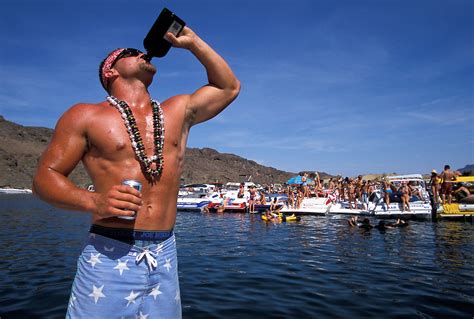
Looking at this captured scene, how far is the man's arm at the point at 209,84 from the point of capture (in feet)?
7.99

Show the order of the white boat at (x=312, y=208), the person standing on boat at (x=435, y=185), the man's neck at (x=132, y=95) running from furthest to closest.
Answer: the white boat at (x=312, y=208)
the person standing on boat at (x=435, y=185)
the man's neck at (x=132, y=95)

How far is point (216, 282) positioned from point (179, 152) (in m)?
6.14

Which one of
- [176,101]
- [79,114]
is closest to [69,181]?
[79,114]

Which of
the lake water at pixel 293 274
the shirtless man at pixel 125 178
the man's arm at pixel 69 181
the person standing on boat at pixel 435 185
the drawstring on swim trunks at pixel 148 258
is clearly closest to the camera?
the man's arm at pixel 69 181

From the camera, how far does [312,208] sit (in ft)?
79.2

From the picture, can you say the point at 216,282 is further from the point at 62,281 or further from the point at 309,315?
the point at 62,281

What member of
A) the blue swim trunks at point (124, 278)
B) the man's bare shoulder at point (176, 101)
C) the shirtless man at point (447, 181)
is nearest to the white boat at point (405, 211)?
the shirtless man at point (447, 181)

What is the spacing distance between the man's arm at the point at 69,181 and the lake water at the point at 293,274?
4.65 meters

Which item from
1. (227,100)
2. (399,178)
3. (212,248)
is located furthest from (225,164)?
(227,100)

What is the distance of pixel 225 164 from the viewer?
5379 inches

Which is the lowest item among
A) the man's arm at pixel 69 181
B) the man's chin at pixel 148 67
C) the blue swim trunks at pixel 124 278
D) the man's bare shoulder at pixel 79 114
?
the blue swim trunks at pixel 124 278

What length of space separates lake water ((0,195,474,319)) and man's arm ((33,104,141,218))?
4.65 meters

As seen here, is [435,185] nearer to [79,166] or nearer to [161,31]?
[161,31]

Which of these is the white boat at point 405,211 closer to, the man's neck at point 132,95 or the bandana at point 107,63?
the man's neck at point 132,95
